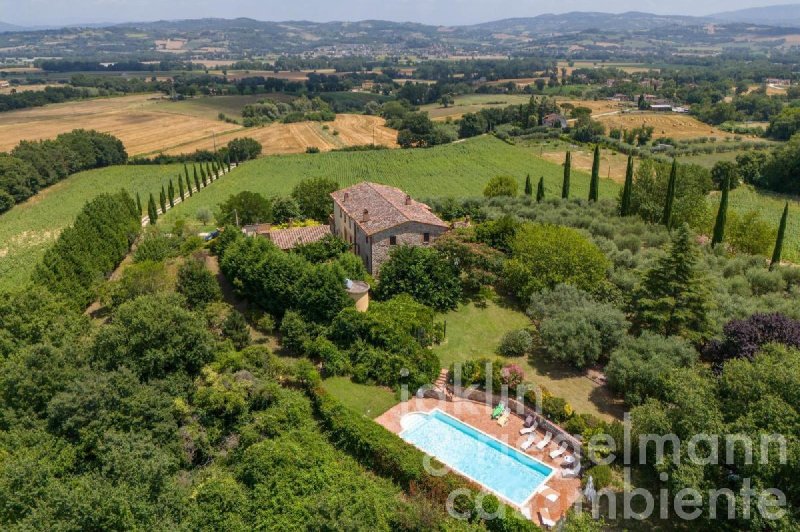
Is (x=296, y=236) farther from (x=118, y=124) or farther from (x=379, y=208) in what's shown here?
(x=118, y=124)

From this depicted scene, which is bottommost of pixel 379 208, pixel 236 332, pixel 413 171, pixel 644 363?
pixel 413 171

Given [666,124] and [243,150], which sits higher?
[243,150]

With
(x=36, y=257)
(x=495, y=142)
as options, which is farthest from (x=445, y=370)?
(x=495, y=142)

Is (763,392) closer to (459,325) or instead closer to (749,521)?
(749,521)

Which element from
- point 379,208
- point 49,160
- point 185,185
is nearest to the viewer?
point 379,208

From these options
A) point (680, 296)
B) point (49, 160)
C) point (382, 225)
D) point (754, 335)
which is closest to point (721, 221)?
point (680, 296)

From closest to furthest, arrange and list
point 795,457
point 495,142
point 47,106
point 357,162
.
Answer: point 795,457
point 357,162
point 495,142
point 47,106

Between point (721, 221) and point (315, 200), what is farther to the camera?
point (315, 200)

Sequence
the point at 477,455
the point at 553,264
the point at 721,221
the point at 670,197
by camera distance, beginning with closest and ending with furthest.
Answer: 1. the point at 477,455
2. the point at 553,264
3. the point at 721,221
4. the point at 670,197
